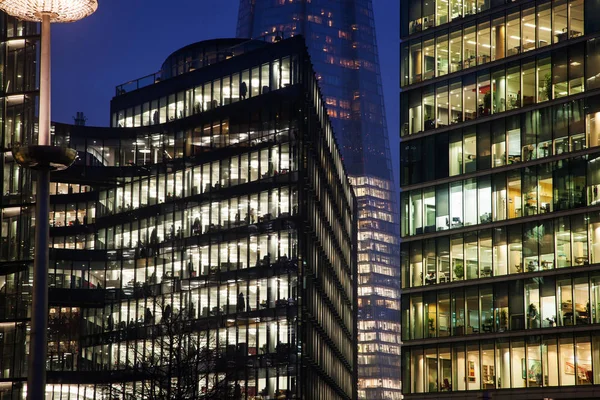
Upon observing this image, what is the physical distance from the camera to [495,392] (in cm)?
7581

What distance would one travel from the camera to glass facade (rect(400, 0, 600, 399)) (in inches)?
2899

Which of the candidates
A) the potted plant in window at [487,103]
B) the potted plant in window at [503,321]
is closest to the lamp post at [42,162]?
the potted plant in window at [503,321]

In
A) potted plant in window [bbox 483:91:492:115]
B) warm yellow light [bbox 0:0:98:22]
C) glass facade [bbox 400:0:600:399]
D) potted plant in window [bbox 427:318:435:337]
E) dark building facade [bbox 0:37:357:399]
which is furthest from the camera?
dark building facade [bbox 0:37:357:399]

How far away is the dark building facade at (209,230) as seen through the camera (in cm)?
10275

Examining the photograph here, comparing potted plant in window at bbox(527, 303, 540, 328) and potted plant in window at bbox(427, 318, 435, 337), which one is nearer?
potted plant in window at bbox(527, 303, 540, 328)

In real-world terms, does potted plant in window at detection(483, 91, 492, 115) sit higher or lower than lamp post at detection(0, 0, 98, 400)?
higher

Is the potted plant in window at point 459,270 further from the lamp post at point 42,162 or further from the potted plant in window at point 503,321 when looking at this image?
the lamp post at point 42,162

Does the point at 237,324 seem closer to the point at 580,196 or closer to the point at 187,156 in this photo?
the point at 187,156

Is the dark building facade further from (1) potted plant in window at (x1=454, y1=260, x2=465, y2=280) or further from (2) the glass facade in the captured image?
(1) potted plant in window at (x1=454, y1=260, x2=465, y2=280)

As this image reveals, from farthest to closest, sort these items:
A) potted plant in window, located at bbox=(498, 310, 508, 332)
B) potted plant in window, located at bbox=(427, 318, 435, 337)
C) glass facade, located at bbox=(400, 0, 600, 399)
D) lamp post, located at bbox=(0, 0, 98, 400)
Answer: potted plant in window, located at bbox=(427, 318, 435, 337)
potted plant in window, located at bbox=(498, 310, 508, 332)
glass facade, located at bbox=(400, 0, 600, 399)
lamp post, located at bbox=(0, 0, 98, 400)

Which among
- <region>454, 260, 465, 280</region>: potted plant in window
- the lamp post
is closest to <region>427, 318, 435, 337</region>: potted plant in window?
<region>454, 260, 465, 280</region>: potted plant in window

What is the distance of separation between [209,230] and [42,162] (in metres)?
82.0

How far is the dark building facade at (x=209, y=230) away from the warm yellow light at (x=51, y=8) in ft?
221

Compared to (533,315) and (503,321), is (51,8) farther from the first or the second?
(503,321)
